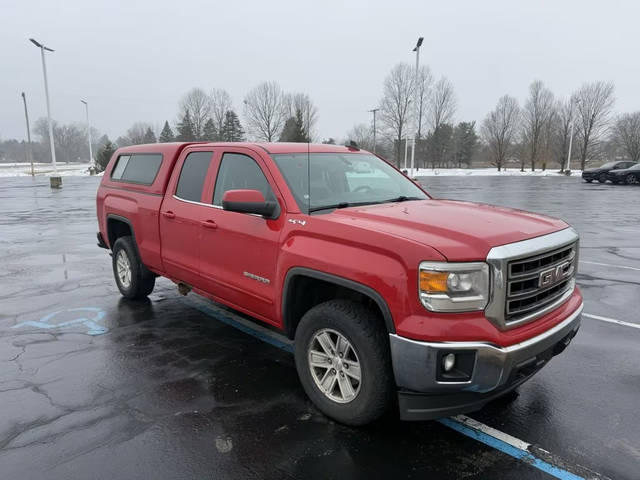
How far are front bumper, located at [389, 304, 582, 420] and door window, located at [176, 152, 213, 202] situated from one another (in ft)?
8.81

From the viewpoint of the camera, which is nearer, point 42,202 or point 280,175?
point 280,175

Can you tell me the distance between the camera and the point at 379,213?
10.9 feet

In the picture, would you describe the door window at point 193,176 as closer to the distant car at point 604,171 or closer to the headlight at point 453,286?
the headlight at point 453,286

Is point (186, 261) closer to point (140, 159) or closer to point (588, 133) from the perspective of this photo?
point (140, 159)

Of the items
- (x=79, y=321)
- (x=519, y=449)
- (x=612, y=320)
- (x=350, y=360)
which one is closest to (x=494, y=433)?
(x=519, y=449)

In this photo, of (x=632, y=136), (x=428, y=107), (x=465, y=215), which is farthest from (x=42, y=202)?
(x=632, y=136)

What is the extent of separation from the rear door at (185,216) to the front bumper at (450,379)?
7.95 ft

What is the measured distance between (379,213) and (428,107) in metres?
66.7

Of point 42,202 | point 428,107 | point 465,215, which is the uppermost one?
point 428,107

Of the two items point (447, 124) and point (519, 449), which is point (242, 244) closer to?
point (519, 449)

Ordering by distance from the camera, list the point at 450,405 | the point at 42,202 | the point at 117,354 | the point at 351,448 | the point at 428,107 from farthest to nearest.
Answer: the point at 428,107 → the point at 42,202 → the point at 117,354 → the point at 351,448 → the point at 450,405

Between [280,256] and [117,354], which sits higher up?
[280,256]

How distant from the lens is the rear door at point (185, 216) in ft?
14.6

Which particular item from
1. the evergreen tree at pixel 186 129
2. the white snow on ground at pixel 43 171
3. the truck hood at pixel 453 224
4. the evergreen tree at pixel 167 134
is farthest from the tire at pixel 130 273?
the evergreen tree at pixel 167 134
